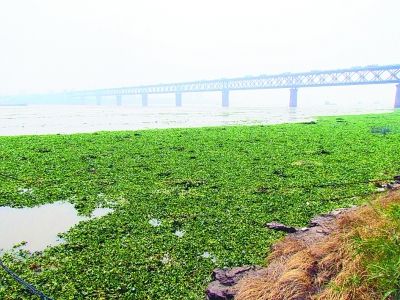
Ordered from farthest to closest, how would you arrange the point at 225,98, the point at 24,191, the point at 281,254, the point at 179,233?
1. the point at 225,98
2. the point at 24,191
3. the point at 179,233
4. the point at 281,254

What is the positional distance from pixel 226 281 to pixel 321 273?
39.5 inches

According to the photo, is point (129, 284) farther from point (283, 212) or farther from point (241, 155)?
point (241, 155)

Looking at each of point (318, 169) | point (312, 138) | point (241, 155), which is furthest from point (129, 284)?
point (312, 138)

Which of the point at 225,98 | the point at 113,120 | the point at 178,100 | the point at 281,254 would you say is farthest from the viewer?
the point at 178,100

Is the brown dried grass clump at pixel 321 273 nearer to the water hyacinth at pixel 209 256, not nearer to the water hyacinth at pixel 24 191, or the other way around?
the water hyacinth at pixel 209 256

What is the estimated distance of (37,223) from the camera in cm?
513

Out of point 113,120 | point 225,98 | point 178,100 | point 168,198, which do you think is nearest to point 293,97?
point 225,98

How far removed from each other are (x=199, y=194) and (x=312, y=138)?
9011mm

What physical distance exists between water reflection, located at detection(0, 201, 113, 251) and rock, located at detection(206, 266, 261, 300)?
8.04 feet

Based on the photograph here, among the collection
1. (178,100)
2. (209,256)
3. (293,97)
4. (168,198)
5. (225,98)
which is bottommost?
(209,256)

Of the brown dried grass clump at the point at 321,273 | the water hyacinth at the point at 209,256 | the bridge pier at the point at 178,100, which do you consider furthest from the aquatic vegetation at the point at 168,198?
the bridge pier at the point at 178,100

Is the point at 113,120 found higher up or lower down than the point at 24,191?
lower down

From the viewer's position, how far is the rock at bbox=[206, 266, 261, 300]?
10.5ft

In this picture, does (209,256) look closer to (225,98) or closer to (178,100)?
(225,98)
